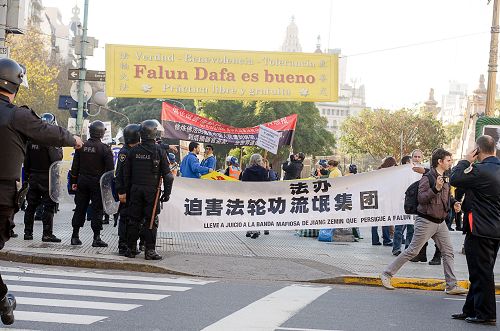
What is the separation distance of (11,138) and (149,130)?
5.53 meters

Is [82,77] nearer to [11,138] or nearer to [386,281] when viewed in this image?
[386,281]

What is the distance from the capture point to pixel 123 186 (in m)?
12.1

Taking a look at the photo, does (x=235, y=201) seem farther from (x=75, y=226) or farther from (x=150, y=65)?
(x=150, y=65)

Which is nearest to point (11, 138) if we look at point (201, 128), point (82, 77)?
point (201, 128)

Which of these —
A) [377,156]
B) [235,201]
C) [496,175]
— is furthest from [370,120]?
[496,175]

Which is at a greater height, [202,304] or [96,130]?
[96,130]

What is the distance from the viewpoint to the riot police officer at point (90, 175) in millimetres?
12938

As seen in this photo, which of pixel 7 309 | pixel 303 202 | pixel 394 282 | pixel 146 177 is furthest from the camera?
pixel 303 202

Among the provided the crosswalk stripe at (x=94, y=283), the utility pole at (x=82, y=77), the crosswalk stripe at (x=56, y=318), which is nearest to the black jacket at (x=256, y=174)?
the crosswalk stripe at (x=94, y=283)

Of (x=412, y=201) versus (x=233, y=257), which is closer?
(x=412, y=201)

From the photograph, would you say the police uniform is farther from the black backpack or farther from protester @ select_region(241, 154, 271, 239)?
the black backpack

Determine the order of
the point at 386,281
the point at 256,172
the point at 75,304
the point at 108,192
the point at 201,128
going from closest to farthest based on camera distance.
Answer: the point at 75,304
the point at 386,281
the point at 108,192
the point at 256,172
the point at 201,128

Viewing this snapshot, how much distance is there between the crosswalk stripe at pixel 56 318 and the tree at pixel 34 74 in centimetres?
4239

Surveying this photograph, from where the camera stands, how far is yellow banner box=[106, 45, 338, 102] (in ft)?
66.8
